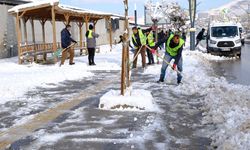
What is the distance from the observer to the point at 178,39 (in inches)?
480

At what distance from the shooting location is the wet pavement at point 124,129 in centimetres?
592

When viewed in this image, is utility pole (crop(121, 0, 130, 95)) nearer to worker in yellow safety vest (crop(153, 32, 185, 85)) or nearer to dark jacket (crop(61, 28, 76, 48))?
worker in yellow safety vest (crop(153, 32, 185, 85))

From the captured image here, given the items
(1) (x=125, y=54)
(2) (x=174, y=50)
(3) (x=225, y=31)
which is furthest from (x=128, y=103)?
(3) (x=225, y=31)

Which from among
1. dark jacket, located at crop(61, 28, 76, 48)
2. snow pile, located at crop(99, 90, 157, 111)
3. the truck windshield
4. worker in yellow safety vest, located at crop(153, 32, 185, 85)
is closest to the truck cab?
the truck windshield

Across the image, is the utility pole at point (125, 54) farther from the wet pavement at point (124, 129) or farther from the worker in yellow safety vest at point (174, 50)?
the worker in yellow safety vest at point (174, 50)

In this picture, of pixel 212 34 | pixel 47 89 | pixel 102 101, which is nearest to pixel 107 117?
pixel 102 101

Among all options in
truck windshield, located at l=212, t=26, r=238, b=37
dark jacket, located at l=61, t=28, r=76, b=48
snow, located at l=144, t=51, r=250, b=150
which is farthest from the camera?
truck windshield, located at l=212, t=26, r=238, b=37

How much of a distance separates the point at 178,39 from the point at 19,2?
17.2 metres

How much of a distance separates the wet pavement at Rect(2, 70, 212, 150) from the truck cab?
16.2 meters

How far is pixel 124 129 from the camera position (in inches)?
266

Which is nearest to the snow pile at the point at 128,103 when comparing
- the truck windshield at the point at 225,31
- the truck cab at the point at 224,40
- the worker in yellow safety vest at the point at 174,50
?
the worker in yellow safety vest at the point at 174,50

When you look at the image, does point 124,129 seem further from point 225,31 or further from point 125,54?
point 225,31

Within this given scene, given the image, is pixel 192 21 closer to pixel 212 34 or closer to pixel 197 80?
pixel 212 34

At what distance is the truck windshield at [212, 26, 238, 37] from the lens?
26344mm
